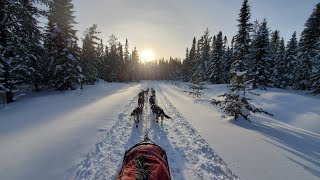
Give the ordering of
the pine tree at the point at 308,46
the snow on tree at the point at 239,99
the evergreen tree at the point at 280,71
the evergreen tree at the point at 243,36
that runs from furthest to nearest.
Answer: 1. the evergreen tree at the point at 280,71
2. the pine tree at the point at 308,46
3. the evergreen tree at the point at 243,36
4. the snow on tree at the point at 239,99

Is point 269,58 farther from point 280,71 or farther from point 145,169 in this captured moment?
point 145,169

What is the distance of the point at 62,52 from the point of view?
1035 inches

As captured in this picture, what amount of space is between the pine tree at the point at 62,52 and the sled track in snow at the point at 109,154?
18.0 metres

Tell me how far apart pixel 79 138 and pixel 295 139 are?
947cm

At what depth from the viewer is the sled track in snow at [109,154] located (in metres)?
5.75

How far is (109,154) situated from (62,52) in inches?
893

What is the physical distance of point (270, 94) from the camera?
24922 mm

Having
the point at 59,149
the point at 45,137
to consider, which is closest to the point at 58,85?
the point at 45,137

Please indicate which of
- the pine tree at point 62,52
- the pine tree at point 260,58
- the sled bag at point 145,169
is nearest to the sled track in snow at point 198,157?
the sled bag at point 145,169

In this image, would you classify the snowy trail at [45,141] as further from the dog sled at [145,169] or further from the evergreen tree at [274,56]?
the evergreen tree at [274,56]

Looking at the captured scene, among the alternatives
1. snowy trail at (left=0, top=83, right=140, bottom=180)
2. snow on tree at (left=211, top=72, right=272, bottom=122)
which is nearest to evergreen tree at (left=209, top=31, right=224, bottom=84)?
snow on tree at (left=211, top=72, right=272, bottom=122)

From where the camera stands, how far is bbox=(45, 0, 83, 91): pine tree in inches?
1025

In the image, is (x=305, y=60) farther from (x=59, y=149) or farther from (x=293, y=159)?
(x=59, y=149)

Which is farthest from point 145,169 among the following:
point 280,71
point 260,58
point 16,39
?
point 280,71
